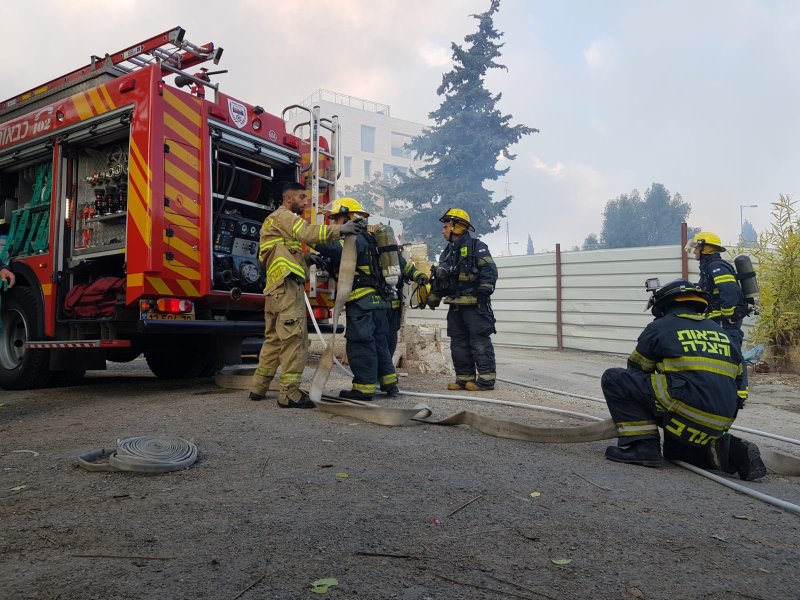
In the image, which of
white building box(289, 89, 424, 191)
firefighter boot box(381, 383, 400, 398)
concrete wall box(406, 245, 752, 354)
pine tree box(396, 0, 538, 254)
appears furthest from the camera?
white building box(289, 89, 424, 191)

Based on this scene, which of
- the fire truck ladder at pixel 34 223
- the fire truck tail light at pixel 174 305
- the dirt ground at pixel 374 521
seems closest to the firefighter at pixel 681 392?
the dirt ground at pixel 374 521

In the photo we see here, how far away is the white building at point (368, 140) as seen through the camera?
49.0m

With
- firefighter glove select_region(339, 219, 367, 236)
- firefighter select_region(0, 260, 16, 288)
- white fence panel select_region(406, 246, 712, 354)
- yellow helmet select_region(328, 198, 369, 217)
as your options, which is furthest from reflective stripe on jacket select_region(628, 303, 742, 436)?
white fence panel select_region(406, 246, 712, 354)

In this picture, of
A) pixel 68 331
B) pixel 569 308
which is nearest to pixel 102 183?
pixel 68 331

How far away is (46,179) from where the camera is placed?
6027 millimetres

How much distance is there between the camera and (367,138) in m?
51.9

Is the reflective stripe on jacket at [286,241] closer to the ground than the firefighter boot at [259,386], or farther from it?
farther from it

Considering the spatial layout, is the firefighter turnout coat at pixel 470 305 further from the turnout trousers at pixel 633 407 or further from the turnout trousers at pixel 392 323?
the turnout trousers at pixel 633 407

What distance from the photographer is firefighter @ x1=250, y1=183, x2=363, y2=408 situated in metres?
4.82

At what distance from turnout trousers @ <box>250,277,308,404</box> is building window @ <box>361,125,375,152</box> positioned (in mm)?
48024

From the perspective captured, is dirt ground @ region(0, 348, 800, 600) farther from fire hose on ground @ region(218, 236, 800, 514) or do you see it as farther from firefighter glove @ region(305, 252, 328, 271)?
firefighter glove @ region(305, 252, 328, 271)

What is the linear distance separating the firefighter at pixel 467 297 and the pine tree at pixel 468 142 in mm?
17965

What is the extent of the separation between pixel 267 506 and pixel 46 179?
503 centimetres

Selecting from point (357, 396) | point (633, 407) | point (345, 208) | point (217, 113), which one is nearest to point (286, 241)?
point (345, 208)
